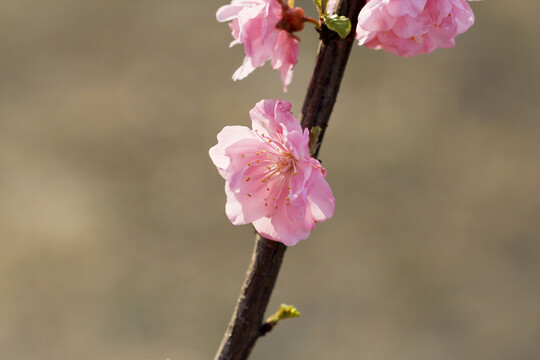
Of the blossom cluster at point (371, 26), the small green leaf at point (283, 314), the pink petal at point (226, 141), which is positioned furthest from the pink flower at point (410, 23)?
the small green leaf at point (283, 314)

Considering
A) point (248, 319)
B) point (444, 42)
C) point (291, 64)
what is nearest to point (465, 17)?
point (444, 42)

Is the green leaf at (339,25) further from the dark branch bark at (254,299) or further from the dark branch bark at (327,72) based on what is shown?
the dark branch bark at (254,299)

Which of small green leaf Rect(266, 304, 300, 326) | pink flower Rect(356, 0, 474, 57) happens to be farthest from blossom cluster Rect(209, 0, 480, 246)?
small green leaf Rect(266, 304, 300, 326)

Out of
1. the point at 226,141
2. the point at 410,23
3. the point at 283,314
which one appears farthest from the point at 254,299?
the point at 410,23

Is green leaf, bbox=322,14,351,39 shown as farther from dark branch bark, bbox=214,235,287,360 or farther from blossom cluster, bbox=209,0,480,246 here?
dark branch bark, bbox=214,235,287,360

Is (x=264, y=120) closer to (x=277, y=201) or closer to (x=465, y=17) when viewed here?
(x=277, y=201)

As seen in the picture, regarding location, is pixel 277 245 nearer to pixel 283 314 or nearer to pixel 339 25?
pixel 283 314

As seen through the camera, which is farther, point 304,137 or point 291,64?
point 291,64
